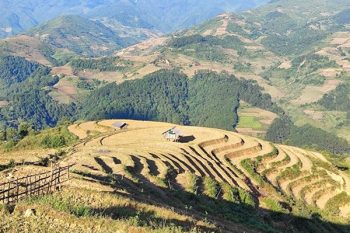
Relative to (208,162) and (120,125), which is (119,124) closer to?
(120,125)

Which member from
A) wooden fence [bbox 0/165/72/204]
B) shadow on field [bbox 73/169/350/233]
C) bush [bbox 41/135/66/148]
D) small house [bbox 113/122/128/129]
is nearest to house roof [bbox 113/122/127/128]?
small house [bbox 113/122/128/129]

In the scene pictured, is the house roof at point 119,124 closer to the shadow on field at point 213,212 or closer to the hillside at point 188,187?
the hillside at point 188,187

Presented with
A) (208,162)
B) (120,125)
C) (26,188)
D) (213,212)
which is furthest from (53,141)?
(26,188)

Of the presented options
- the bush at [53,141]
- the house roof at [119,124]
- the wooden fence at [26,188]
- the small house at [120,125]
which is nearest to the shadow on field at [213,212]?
the wooden fence at [26,188]

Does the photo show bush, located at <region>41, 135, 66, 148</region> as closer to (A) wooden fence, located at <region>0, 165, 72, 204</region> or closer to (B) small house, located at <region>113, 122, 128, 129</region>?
(B) small house, located at <region>113, 122, 128, 129</region>

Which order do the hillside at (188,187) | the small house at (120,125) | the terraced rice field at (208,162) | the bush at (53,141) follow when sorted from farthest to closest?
1. the small house at (120,125)
2. the bush at (53,141)
3. the terraced rice field at (208,162)
4. the hillside at (188,187)

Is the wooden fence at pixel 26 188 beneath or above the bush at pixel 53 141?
above
